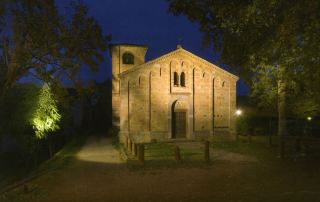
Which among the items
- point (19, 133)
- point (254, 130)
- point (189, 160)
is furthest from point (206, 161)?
point (254, 130)

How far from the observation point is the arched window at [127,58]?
118 ft

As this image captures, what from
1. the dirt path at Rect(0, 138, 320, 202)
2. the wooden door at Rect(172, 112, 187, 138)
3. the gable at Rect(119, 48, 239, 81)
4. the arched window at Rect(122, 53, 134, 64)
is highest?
the arched window at Rect(122, 53, 134, 64)

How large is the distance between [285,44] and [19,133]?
15.5 metres

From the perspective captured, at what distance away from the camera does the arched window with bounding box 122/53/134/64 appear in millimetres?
35969

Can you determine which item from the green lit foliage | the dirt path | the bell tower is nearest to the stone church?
the bell tower

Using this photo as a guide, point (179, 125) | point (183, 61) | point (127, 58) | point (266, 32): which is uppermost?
point (127, 58)

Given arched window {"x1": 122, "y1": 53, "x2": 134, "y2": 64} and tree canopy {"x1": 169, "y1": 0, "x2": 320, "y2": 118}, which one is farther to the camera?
arched window {"x1": 122, "y1": 53, "x2": 134, "y2": 64}

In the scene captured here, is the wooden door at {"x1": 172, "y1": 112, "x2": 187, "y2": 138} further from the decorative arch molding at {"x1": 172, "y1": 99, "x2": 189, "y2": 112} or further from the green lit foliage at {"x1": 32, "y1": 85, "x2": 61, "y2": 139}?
the green lit foliage at {"x1": 32, "y1": 85, "x2": 61, "y2": 139}

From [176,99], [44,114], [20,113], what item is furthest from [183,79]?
[20,113]

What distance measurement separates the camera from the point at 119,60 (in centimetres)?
3556

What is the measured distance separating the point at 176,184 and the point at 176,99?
17829 mm

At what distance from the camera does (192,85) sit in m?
29.2

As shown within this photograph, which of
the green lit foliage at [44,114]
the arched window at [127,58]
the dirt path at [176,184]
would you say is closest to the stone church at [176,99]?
the arched window at [127,58]

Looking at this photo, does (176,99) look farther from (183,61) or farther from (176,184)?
(176,184)
